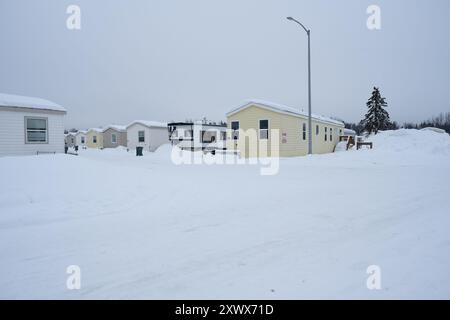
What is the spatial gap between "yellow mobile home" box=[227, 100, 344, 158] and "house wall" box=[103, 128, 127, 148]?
29.6 meters

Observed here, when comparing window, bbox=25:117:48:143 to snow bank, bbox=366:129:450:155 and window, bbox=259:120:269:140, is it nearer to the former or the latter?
window, bbox=259:120:269:140

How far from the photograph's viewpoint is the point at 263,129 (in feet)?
74.0

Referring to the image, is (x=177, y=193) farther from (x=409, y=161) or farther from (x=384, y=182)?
(x=409, y=161)

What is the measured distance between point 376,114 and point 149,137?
1730 inches

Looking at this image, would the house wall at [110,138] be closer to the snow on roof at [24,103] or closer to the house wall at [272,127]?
the house wall at [272,127]

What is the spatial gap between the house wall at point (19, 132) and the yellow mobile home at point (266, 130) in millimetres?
12988

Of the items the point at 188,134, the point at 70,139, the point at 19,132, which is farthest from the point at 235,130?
the point at 70,139

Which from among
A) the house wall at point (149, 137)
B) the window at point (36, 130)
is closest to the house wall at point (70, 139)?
the house wall at point (149, 137)

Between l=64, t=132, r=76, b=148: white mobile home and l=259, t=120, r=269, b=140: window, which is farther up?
l=64, t=132, r=76, b=148: white mobile home

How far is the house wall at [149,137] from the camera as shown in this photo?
39219 millimetres
